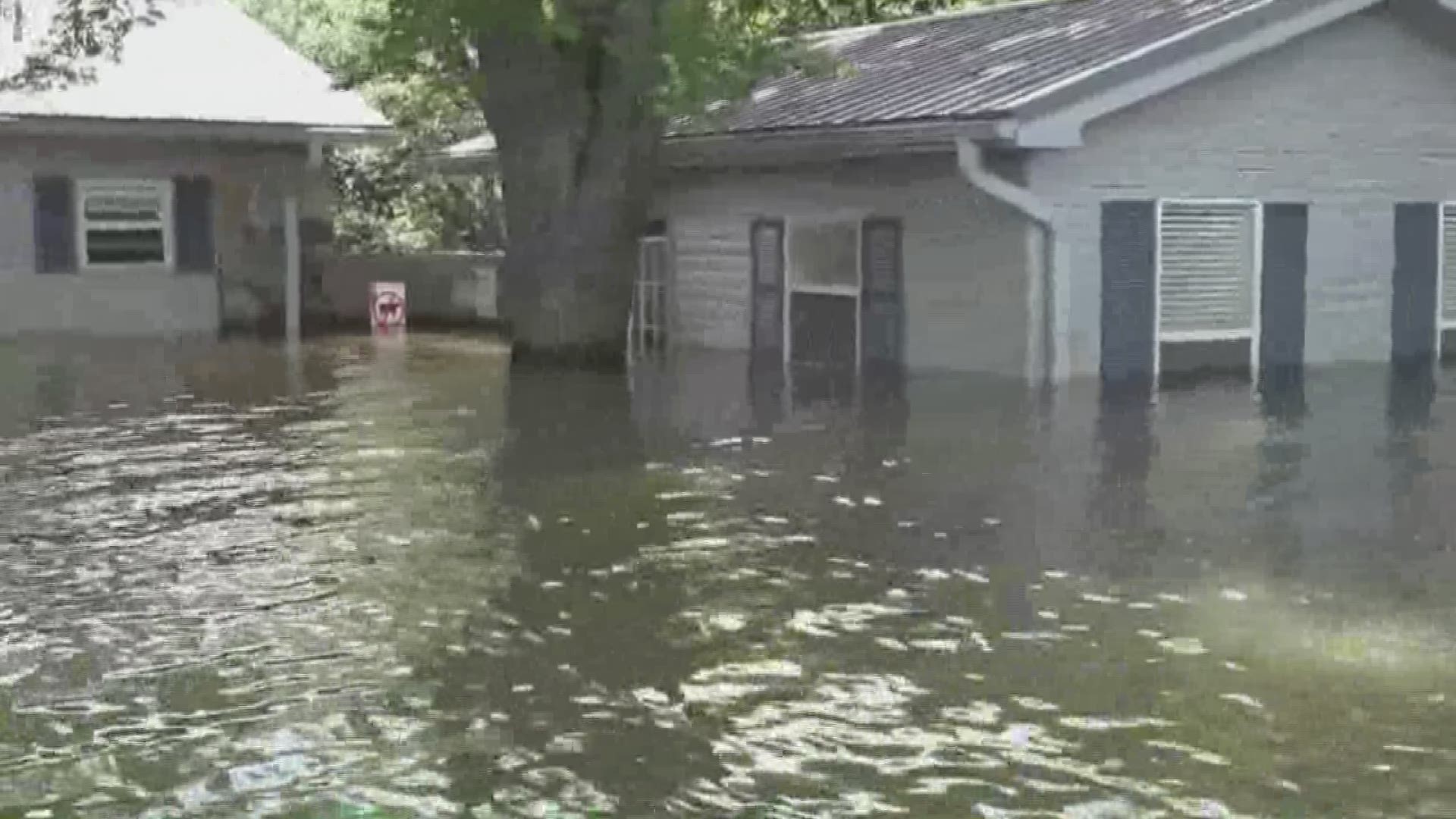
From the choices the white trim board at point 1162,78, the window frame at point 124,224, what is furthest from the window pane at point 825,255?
the window frame at point 124,224

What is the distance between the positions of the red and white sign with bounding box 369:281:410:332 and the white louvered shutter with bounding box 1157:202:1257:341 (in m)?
11.5

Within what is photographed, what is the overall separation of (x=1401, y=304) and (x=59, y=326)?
15106mm

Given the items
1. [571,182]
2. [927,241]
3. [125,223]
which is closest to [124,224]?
[125,223]

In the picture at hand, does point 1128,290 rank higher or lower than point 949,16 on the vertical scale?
lower

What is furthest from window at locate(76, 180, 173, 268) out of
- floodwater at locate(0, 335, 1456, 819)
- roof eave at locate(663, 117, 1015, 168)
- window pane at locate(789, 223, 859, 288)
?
floodwater at locate(0, 335, 1456, 819)

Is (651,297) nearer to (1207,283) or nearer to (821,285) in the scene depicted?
(821,285)

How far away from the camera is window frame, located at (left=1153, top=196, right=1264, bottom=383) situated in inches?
723

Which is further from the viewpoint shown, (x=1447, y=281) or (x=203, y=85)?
(x=203, y=85)

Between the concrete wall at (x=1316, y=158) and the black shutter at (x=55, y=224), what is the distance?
12.4 metres

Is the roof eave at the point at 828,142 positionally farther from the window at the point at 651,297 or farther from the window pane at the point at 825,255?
the window at the point at 651,297

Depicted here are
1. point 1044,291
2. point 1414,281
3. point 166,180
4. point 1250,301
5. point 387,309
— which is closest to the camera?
point 1044,291

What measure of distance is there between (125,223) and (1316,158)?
550 inches

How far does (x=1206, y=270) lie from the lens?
18.8 m

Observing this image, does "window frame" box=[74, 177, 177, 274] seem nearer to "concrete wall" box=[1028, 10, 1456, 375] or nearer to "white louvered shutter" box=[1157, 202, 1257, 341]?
"concrete wall" box=[1028, 10, 1456, 375]
